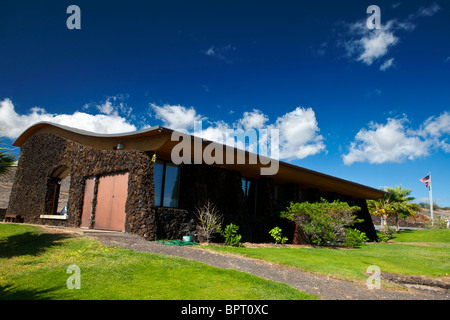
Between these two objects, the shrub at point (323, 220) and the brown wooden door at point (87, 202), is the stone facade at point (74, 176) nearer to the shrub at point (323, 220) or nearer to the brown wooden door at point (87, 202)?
the brown wooden door at point (87, 202)

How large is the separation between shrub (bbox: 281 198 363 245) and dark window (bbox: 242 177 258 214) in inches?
98.3

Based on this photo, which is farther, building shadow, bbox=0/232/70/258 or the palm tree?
the palm tree

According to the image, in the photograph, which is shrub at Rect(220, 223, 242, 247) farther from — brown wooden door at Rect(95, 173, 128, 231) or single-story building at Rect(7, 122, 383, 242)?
brown wooden door at Rect(95, 173, 128, 231)

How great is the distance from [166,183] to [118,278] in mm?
9075

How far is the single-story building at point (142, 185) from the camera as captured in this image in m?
13.1

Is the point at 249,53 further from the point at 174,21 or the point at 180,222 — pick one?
the point at 180,222

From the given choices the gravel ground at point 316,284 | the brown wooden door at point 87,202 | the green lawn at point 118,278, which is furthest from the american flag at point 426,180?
the green lawn at point 118,278

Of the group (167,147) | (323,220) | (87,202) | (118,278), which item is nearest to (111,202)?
(87,202)

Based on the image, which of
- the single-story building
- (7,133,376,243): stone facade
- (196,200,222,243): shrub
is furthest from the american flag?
(196,200,222,243): shrub

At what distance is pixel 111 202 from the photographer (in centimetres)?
1446

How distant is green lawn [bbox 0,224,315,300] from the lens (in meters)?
5.16

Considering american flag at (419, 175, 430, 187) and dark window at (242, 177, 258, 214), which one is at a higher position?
american flag at (419, 175, 430, 187)

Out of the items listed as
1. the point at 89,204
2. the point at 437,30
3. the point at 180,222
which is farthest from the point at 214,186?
the point at 437,30

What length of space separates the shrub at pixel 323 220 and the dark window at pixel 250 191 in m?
2.50
